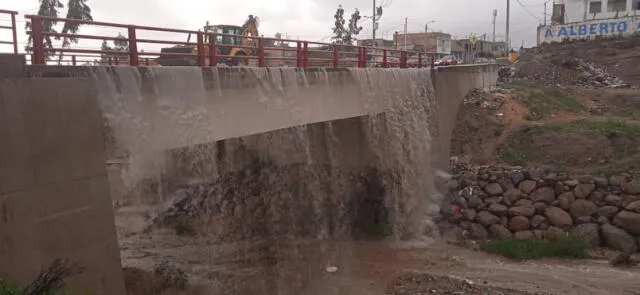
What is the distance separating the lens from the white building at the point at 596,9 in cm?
4678

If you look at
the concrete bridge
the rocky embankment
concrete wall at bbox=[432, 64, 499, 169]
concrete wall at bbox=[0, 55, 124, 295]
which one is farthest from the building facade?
concrete wall at bbox=[0, 55, 124, 295]

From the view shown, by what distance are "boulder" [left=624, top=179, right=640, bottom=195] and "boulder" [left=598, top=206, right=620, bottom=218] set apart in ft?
2.60

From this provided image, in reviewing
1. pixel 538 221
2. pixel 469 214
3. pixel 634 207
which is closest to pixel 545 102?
pixel 634 207

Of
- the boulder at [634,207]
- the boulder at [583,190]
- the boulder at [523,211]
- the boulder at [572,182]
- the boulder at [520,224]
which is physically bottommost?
the boulder at [520,224]

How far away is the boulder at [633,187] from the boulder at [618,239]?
55.3 inches

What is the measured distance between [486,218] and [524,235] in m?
1.30

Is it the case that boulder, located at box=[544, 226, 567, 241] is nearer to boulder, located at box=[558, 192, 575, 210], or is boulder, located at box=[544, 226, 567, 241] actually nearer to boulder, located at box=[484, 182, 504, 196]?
boulder, located at box=[558, 192, 575, 210]

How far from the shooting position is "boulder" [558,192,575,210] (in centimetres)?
1717

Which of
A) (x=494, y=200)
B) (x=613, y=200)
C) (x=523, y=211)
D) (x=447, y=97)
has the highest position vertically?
(x=447, y=97)

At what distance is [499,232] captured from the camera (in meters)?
17.1

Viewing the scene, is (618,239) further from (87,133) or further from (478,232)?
(87,133)

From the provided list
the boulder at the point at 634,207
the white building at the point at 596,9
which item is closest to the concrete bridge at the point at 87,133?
the boulder at the point at 634,207

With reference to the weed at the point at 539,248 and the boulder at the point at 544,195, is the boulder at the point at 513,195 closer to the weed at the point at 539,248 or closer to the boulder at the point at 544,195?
the boulder at the point at 544,195

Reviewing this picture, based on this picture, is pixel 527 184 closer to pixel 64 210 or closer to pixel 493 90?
pixel 493 90
